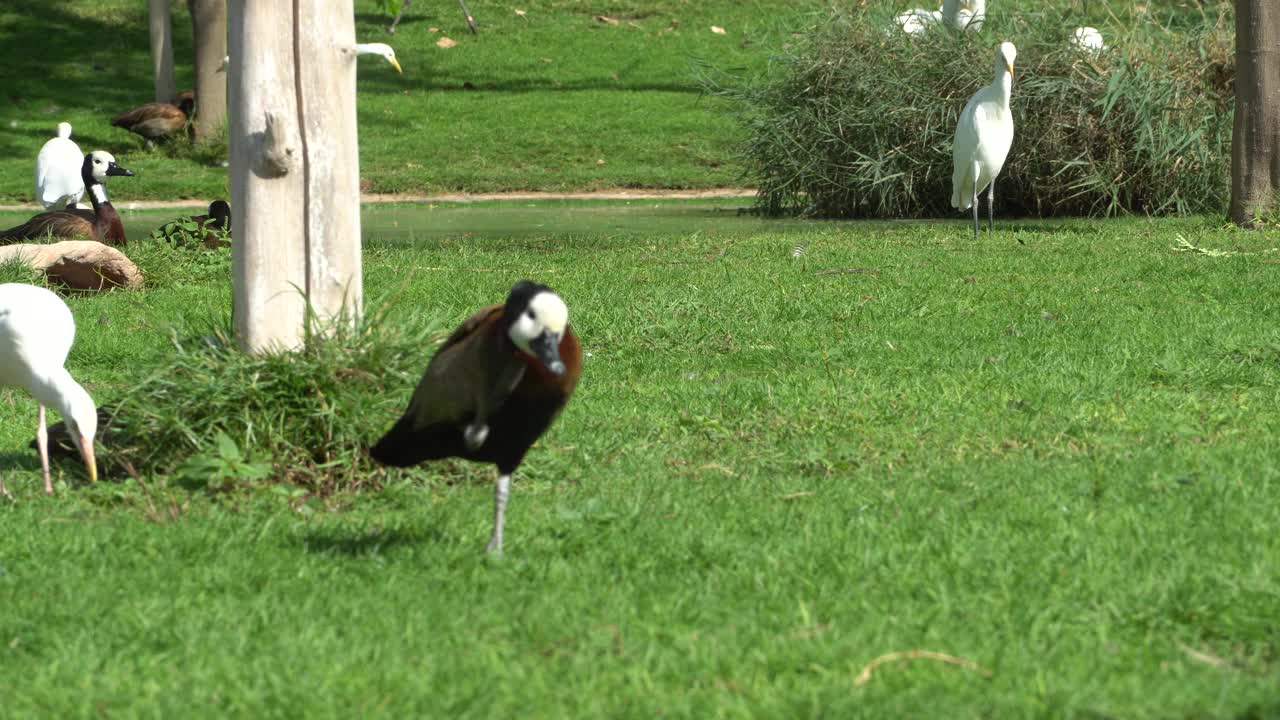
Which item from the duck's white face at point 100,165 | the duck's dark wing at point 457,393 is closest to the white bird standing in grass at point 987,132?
the duck's white face at point 100,165

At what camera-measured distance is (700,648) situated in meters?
3.30

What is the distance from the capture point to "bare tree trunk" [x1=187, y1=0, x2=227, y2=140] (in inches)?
798

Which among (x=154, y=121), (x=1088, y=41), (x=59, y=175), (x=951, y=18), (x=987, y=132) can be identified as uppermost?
(x=951, y=18)

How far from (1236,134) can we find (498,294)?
659 cm

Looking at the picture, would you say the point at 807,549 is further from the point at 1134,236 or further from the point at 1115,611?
the point at 1134,236

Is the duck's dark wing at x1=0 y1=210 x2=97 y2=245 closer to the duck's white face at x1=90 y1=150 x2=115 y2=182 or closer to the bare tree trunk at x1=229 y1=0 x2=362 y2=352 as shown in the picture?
the duck's white face at x1=90 y1=150 x2=115 y2=182

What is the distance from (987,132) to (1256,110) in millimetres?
2061


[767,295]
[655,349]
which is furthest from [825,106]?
[655,349]

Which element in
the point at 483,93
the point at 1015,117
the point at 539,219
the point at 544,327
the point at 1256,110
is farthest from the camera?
the point at 483,93

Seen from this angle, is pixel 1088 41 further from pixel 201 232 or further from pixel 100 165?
pixel 100 165

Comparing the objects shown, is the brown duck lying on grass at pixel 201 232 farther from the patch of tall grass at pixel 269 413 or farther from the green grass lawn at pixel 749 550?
the patch of tall grass at pixel 269 413

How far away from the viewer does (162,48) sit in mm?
22406

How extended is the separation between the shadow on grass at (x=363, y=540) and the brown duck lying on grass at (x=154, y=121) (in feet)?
61.0

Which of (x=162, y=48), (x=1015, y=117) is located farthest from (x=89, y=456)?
(x=162, y=48)
